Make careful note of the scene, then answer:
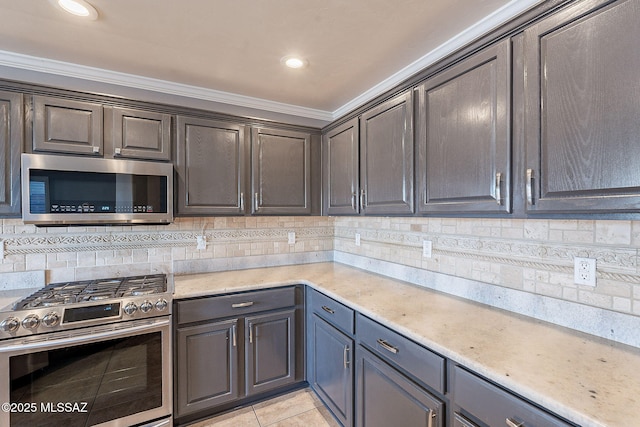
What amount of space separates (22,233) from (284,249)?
6.25 feet

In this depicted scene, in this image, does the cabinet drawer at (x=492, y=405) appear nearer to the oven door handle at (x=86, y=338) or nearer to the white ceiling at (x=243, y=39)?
the white ceiling at (x=243, y=39)

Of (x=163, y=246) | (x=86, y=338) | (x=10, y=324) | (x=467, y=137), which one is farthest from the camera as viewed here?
(x=163, y=246)

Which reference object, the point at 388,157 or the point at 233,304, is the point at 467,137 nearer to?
the point at 388,157

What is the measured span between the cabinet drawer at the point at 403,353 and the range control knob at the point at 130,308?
1.32 metres

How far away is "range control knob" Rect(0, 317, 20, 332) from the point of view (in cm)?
145

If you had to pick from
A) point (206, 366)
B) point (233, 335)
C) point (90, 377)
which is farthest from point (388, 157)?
point (90, 377)

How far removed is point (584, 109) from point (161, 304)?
7.34ft

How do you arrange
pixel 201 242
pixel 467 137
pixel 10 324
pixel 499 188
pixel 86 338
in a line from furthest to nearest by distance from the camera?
1. pixel 201 242
2. pixel 86 338
3. pixel 10 324
4. pixel 467 137
5. pixel 499 188

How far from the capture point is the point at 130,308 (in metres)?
1.69

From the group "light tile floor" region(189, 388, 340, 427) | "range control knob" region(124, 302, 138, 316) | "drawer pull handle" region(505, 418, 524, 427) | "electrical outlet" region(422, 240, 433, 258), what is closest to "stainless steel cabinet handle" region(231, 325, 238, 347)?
"light tile floor" region(189, 388, 340, 427)

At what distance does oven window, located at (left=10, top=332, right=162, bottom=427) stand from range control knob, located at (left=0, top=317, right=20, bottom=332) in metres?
0.15

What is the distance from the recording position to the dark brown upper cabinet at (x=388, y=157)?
170 centimetres

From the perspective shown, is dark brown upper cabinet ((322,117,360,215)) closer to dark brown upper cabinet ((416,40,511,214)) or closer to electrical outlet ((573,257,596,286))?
dark brown upper cabinet ((416,40,511,214))

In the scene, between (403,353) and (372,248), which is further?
(372,248)
